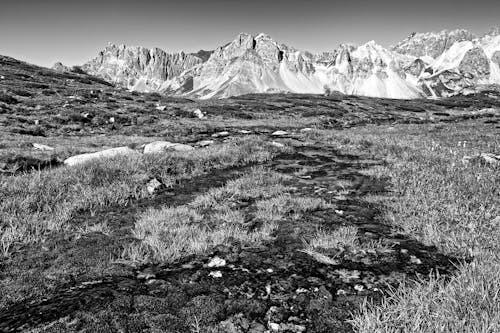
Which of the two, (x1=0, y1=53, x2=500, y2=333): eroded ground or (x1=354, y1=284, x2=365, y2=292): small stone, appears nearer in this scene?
(x1=0, y1=53, x2=500, y2=333): eroded ground

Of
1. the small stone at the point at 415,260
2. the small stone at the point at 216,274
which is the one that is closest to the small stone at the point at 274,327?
the small stone at the point at 216,274

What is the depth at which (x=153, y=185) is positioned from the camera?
10.9 m

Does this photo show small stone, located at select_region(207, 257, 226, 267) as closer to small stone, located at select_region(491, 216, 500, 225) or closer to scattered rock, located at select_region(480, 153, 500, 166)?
small stone, located at select_region(491, 216, 500, 225)

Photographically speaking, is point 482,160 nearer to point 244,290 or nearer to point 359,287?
point 359,287

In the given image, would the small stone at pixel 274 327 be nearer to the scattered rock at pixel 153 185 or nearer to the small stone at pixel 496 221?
the small stone at pixel 496 221

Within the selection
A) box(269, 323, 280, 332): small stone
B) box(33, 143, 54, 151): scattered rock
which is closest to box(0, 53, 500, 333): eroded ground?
box(269, 323, 280, 332): small stone

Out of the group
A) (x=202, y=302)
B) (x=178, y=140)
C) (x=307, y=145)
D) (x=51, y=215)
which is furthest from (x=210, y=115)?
(x=202, y=302)

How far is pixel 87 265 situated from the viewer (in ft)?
17.7

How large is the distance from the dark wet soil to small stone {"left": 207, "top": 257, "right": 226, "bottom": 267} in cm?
8

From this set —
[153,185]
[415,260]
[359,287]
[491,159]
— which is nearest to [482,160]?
[491,159]

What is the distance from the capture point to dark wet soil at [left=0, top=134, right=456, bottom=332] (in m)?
3.95

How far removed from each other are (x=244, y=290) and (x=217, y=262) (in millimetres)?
953

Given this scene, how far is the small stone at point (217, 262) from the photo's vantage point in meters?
5.55

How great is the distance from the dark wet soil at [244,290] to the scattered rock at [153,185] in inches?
108
